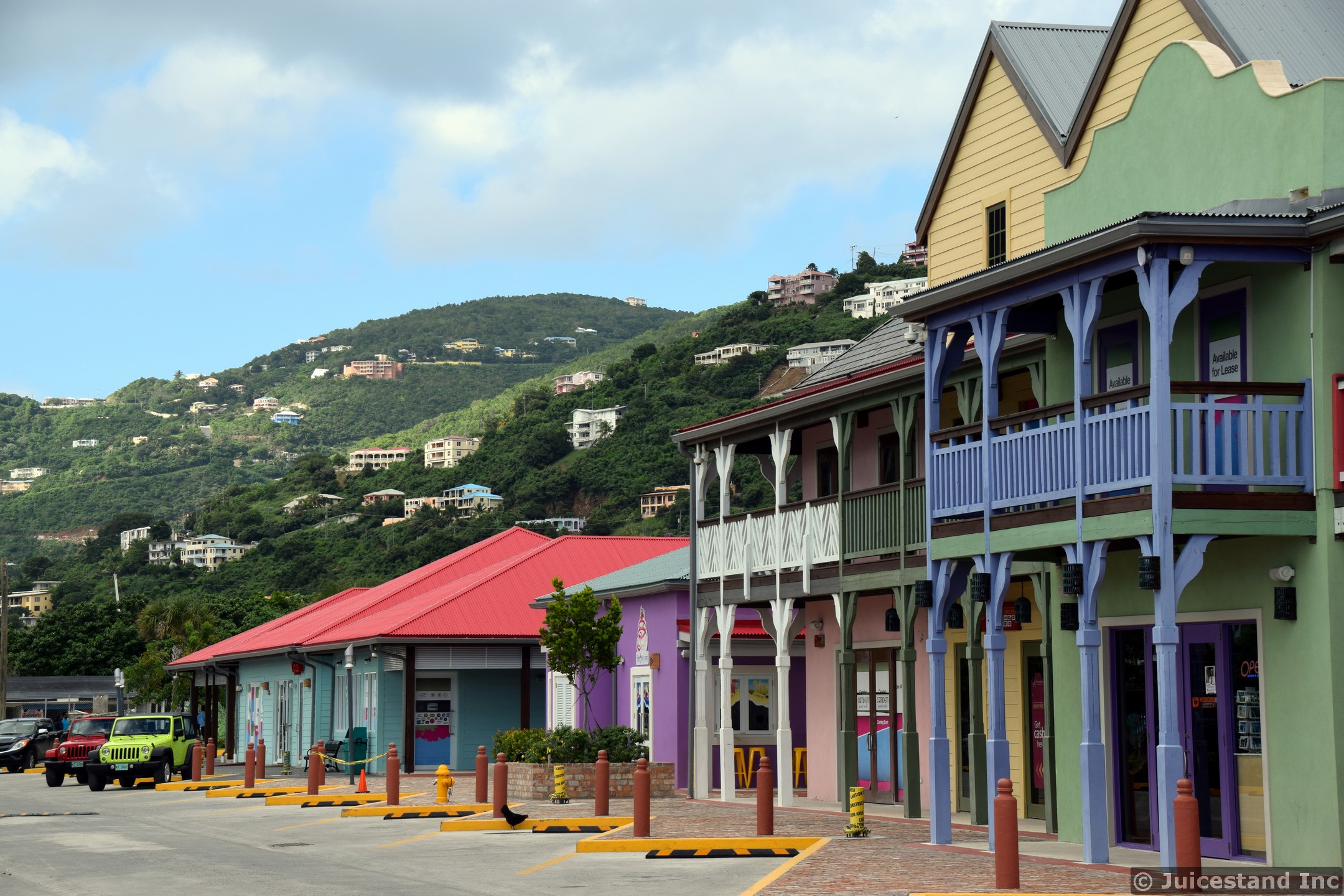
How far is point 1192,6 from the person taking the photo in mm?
20562

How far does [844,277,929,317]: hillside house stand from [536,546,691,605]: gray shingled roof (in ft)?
257

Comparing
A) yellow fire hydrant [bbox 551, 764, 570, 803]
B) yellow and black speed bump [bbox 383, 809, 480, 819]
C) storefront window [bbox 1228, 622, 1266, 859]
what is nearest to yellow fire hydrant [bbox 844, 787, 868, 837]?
storefront window [bbox 1228, 622, 1266, 859]

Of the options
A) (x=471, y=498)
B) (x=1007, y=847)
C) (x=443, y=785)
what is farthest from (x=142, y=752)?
(x=471, y=498)

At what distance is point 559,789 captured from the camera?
28219 mm

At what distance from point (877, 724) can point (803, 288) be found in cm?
12451

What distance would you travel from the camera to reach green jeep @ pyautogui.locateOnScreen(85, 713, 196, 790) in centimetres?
3991

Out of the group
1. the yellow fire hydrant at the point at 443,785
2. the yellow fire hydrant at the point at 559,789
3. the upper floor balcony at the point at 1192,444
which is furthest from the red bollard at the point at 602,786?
the upper floor balcony at the point at 1192,444

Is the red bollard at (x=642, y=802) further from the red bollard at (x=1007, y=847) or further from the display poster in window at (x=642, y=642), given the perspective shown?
the display poster in window at (x=642, y=642)

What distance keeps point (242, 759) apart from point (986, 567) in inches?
1729

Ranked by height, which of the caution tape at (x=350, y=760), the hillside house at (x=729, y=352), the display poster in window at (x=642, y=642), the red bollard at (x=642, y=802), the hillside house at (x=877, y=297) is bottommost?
the caution tape at (x=350, y=760)

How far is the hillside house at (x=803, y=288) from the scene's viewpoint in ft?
430

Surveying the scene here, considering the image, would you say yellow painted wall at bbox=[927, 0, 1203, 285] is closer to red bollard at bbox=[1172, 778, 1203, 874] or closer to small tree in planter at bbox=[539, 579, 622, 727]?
small tree in planter at bbox=[539, 579, 622, 727]

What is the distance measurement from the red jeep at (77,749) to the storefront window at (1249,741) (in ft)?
105

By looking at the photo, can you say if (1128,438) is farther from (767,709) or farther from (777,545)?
(767,709)
